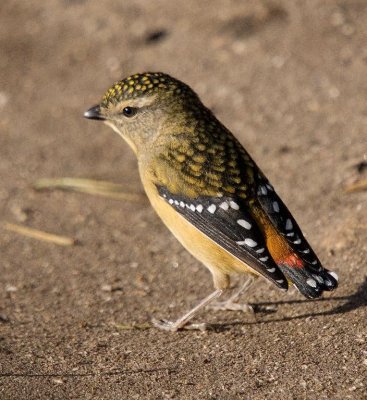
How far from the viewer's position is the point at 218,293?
662 centimetres

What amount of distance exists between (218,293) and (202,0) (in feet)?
20.8

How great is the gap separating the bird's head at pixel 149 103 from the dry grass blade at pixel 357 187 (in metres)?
1.89

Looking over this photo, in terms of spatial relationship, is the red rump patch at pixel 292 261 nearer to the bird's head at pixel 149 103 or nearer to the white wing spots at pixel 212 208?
the white wing spots at pixel 212 208

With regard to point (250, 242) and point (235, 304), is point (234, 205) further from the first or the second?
point (235, 304)

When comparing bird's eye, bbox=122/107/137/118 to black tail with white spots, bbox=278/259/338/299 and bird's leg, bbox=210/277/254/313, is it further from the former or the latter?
black tail with white spots, bbox=278/259/338/299

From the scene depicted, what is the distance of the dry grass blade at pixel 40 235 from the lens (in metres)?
8.42

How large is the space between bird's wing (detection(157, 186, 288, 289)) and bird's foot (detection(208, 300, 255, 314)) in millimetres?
844

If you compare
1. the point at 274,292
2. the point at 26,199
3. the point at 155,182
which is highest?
the point at 155,182

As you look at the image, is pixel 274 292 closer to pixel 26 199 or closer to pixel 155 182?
pixel 155 182

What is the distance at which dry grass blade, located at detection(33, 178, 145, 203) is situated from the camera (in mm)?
9156

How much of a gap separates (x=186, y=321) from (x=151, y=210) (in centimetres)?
251

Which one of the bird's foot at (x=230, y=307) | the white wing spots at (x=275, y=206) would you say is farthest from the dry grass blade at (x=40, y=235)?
the white wing spots at (x=275, y=206)

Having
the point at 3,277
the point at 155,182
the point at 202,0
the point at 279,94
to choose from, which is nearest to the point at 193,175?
the point at 155,182

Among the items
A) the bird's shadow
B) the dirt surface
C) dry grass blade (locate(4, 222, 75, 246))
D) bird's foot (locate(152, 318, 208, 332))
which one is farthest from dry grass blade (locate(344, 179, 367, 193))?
dry grass blade (locate(4, 222, 75, 246))
